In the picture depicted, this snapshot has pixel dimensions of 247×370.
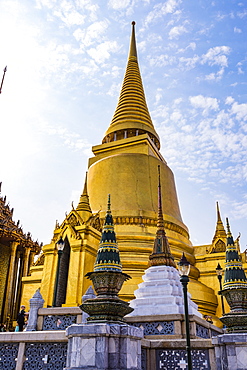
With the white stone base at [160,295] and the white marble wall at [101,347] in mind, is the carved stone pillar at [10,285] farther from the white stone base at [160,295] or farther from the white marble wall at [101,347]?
the white marble wall at [101,347]

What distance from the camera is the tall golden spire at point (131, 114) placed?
23828 mm

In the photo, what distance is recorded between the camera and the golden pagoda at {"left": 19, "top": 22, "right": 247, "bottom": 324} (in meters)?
14.5

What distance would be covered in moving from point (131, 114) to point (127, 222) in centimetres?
908

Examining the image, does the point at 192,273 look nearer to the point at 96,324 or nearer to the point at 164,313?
the point at 164,313

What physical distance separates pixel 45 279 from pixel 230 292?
30.4 ft

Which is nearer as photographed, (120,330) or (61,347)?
(120,330)

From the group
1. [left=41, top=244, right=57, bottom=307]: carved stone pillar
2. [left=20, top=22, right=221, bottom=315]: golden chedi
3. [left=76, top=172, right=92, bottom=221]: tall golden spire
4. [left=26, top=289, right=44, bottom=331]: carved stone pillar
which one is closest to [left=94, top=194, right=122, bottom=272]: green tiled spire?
[left=26, top=289, right=44, bottom=331]: carved stone pillar

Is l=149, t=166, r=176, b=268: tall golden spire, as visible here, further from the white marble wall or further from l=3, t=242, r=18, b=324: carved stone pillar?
l=3, t=242, r=18, b=324: carved stone pillar

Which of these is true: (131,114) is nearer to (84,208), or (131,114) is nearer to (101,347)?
(84,208)

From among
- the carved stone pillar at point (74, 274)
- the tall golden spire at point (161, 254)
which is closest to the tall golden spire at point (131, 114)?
the carved stone pillar at point (74, 274)

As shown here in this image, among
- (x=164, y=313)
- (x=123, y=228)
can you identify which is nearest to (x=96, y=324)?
(x=164, y=313)

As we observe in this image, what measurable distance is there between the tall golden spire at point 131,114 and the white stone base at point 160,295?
524 inches

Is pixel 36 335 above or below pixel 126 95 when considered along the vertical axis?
below

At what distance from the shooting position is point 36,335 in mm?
6441
